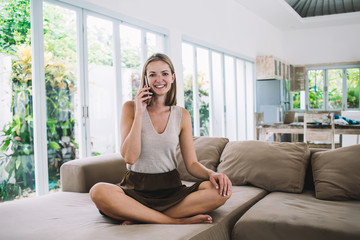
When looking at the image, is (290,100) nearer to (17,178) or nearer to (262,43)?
(262,43)

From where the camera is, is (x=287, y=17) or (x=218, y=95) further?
(x=287, y=17)

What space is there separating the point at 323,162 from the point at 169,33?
310cm

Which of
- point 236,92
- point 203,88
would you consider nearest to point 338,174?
point 203,88

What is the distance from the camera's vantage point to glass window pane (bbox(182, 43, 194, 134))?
17.9 ft

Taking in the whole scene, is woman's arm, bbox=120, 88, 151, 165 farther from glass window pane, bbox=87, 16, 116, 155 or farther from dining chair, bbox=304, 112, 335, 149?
dining chair, bbox=304, 112, 335, 149

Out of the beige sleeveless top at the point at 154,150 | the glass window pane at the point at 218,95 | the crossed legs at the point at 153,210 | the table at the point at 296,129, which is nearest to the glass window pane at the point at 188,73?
the glass window pane at the point at 218,95

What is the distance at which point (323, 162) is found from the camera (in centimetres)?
228

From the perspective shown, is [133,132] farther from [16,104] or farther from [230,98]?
[230,98]

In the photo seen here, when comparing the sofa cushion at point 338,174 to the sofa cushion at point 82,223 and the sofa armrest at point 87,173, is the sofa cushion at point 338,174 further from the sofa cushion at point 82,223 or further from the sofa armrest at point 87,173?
the sofa armrest at point 87,173

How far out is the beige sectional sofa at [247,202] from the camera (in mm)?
1563

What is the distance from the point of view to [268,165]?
2420mm

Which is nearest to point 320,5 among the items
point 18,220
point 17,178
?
point 17,178

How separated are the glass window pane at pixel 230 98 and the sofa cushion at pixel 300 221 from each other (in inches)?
202

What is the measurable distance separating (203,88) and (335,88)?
4.53m
